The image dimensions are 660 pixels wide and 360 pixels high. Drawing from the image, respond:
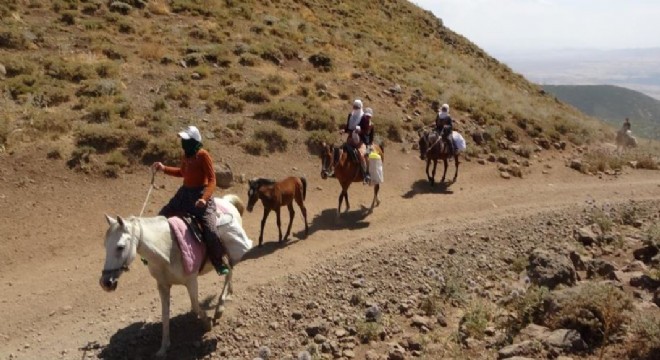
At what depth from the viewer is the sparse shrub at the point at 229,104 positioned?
821 inches

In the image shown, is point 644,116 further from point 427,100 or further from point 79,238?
point 79,238

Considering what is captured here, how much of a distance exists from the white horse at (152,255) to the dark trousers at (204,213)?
302 millimetres

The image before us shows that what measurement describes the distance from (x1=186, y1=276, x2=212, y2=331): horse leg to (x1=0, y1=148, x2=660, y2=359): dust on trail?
1.79ft

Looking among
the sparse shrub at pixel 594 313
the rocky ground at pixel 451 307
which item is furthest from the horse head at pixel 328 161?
the sparse shrub at pixel 594 313

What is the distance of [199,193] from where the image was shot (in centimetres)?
827

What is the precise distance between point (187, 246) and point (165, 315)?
108 centimetres

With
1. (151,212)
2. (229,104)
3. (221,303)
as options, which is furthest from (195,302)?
(229,104)

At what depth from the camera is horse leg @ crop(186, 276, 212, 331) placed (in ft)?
25.7

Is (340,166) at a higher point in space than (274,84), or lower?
lower

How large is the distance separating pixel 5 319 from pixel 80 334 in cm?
170

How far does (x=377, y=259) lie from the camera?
1115cm

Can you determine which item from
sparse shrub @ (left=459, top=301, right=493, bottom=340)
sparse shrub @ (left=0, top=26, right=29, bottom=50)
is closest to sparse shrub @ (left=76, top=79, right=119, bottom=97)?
sparse shrub @ (left=0, top=26, right=29, bottom=50)

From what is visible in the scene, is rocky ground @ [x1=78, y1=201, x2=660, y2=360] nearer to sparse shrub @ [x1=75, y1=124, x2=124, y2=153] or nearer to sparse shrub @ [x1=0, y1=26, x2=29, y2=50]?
sparse shrub @ [x1=75, y1=124, x2=124, y2=153]

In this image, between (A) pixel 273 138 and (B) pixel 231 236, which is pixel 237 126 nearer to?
(A) pixel 273 138
